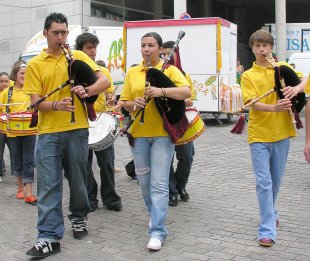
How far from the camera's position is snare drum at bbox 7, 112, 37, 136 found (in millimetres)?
6269

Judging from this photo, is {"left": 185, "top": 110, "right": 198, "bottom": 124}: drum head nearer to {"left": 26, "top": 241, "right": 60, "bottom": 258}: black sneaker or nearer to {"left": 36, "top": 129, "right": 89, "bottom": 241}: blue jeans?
{"left": 36, "top": 129, "right": 89, "bottom": 241}: blue jeans

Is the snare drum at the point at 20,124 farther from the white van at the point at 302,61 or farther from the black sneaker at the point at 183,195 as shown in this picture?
the white van at the point at 302,61

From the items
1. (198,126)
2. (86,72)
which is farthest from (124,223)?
(86,72)

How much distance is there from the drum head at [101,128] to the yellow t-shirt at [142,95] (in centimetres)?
87

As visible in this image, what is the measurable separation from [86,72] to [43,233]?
1483 millimetres

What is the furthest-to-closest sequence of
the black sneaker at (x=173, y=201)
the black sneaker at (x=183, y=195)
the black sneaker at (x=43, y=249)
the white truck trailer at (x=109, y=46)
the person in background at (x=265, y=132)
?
1. the white truck trailer at (x=109, y=46)
2. the black sneaker at (x=183, y=195)
3. the black sneaker at (x=173, y=201)
4. the person in background at (x=265, y=132)
5. the black sneaker at (x=43, y=249)

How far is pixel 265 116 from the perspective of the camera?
4.64 metres

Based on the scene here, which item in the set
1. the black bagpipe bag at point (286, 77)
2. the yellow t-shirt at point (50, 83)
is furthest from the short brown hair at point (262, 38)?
A: the yellow t-shirt at point (50, 83)

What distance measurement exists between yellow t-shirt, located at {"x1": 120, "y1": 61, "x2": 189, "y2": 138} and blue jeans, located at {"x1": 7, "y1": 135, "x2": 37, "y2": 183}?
7.31ft

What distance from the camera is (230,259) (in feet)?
13.9

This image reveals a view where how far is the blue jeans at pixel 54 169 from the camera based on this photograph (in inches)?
178

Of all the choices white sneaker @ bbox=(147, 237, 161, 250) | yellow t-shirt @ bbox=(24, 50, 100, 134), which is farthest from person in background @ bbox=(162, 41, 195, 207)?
yellow t-shirt @ bbox=(24, 50, 100, 134)

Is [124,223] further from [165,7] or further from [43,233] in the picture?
[165,7]

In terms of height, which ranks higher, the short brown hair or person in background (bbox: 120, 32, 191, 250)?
the short brown hair
